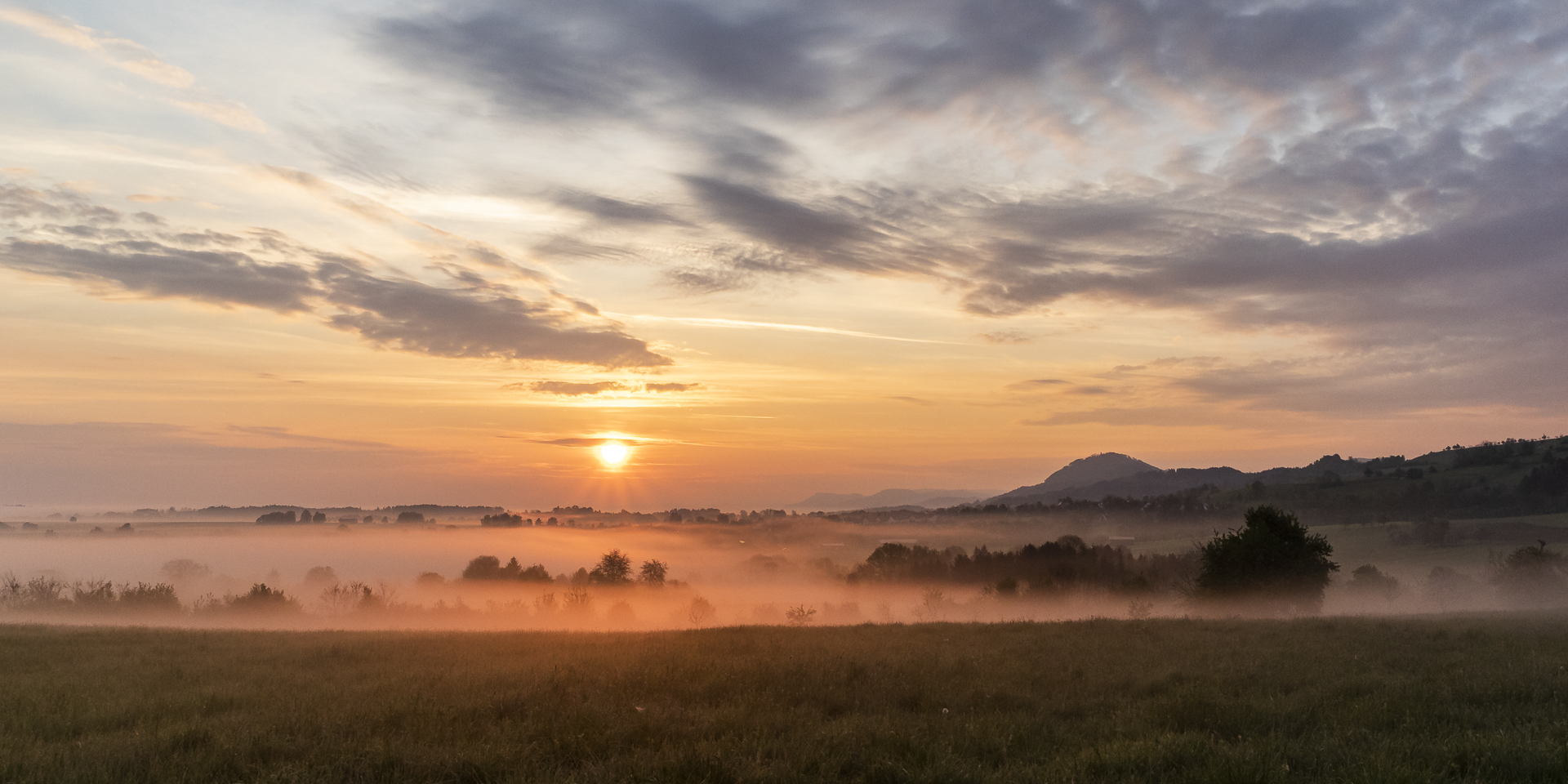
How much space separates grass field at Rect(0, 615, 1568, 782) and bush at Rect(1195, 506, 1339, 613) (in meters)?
37.1

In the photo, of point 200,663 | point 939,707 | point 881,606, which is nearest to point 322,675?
point 200,663

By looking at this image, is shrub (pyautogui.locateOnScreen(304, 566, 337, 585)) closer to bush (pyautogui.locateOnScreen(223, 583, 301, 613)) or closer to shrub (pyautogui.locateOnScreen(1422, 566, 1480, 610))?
bush (pyautogui.locateOnScreen(223, 583, 301, 613))

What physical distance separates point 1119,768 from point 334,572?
183m

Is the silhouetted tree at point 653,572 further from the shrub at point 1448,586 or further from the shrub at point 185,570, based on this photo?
the shrub at point 1448,586

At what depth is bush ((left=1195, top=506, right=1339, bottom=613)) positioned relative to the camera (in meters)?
53.2

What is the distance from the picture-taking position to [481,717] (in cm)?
1136

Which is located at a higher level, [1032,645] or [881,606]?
[1032,645]

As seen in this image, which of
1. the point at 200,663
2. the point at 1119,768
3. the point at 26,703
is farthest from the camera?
the point at 200,663

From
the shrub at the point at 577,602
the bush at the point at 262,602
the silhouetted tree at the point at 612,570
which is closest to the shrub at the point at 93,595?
the bush at the point at 262,602

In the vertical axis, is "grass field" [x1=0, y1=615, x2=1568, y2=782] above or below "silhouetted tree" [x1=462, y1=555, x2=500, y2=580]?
above

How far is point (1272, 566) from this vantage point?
54.3 m

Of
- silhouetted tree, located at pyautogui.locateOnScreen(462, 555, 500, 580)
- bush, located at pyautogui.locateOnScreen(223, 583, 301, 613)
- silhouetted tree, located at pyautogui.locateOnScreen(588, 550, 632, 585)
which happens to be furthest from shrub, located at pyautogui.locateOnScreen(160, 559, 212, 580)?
silhouetted tree, located at pyautogui.locateOnScreen(588, 550, 632, 585)

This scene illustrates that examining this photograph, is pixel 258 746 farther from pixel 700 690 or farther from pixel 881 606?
pixel 881 606

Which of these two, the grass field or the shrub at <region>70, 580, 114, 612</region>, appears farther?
the shrub at <region>70, 580, 114, 612</region>
